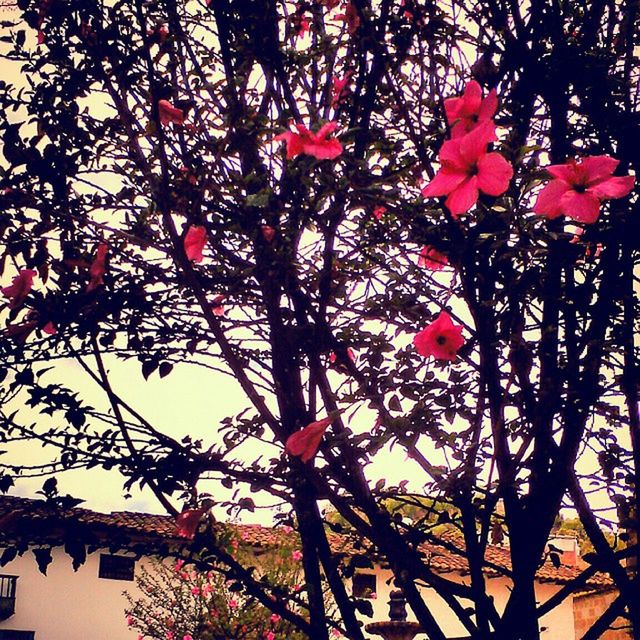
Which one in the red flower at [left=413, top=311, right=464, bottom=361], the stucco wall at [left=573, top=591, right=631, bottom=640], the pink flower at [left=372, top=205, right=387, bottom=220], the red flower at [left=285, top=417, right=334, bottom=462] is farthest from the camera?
the stucco wall at [left=573, top=591, right=631, bottom=640]

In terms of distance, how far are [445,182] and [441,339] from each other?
1.72 ft

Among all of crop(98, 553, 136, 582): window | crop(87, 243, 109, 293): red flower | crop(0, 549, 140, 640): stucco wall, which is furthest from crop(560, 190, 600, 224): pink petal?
crop(98, 553, 136, 582): window

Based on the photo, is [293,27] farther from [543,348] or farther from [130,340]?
[543,348]

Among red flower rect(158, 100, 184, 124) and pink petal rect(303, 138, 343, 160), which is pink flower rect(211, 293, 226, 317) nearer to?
red flower rect(158, 100, 184, 124)

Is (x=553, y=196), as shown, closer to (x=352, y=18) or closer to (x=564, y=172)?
(x=564, y=172)

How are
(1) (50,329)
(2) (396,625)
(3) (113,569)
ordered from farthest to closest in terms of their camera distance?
1. (3) (113,569)
2. (2) (396,625)
3. (1) (50,329)

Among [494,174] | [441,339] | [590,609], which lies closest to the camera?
[494,174]

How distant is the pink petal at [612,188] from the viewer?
190cm

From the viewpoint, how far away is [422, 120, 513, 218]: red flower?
187 cm

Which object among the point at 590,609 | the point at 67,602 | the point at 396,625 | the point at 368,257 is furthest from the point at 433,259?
the point at 590,609

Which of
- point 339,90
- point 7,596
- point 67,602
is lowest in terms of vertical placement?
point 67,602

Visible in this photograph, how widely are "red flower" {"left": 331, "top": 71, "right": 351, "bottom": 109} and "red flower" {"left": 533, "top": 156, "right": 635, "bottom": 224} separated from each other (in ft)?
2.84

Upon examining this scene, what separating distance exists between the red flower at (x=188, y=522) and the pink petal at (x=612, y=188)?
4.51 feet

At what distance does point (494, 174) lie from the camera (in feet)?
6.13
